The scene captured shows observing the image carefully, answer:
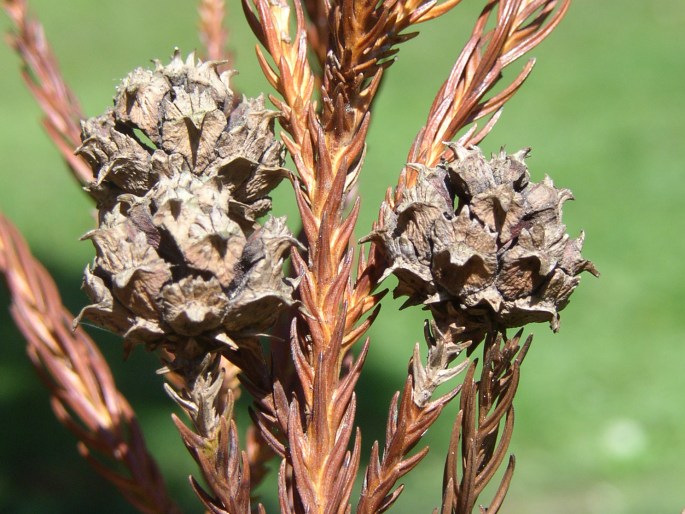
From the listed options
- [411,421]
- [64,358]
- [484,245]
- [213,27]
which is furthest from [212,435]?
[213,27]

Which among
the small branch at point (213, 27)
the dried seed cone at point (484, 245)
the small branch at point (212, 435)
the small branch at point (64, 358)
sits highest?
the small branch at point (213, 27)

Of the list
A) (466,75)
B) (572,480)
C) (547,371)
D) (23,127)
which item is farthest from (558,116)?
(466,75)

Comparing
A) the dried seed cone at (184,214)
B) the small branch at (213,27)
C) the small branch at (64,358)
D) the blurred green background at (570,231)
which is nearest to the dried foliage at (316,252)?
the dried seed cone at (184,214)

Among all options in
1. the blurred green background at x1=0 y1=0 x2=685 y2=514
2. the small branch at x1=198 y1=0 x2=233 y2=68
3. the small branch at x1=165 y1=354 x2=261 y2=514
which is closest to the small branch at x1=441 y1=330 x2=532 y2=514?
the small branch at x1=165 y1=354 x2=261 y2=514

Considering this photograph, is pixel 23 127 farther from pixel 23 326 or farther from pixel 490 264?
pixel 490 264

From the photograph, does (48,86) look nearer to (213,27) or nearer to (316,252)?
(213,27)

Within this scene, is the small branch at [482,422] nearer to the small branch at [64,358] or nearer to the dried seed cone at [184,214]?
the dried seed cone at [184,214]

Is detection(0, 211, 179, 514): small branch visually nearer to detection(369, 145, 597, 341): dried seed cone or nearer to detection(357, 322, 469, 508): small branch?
detection(357, 322, 469, 508): small branch
